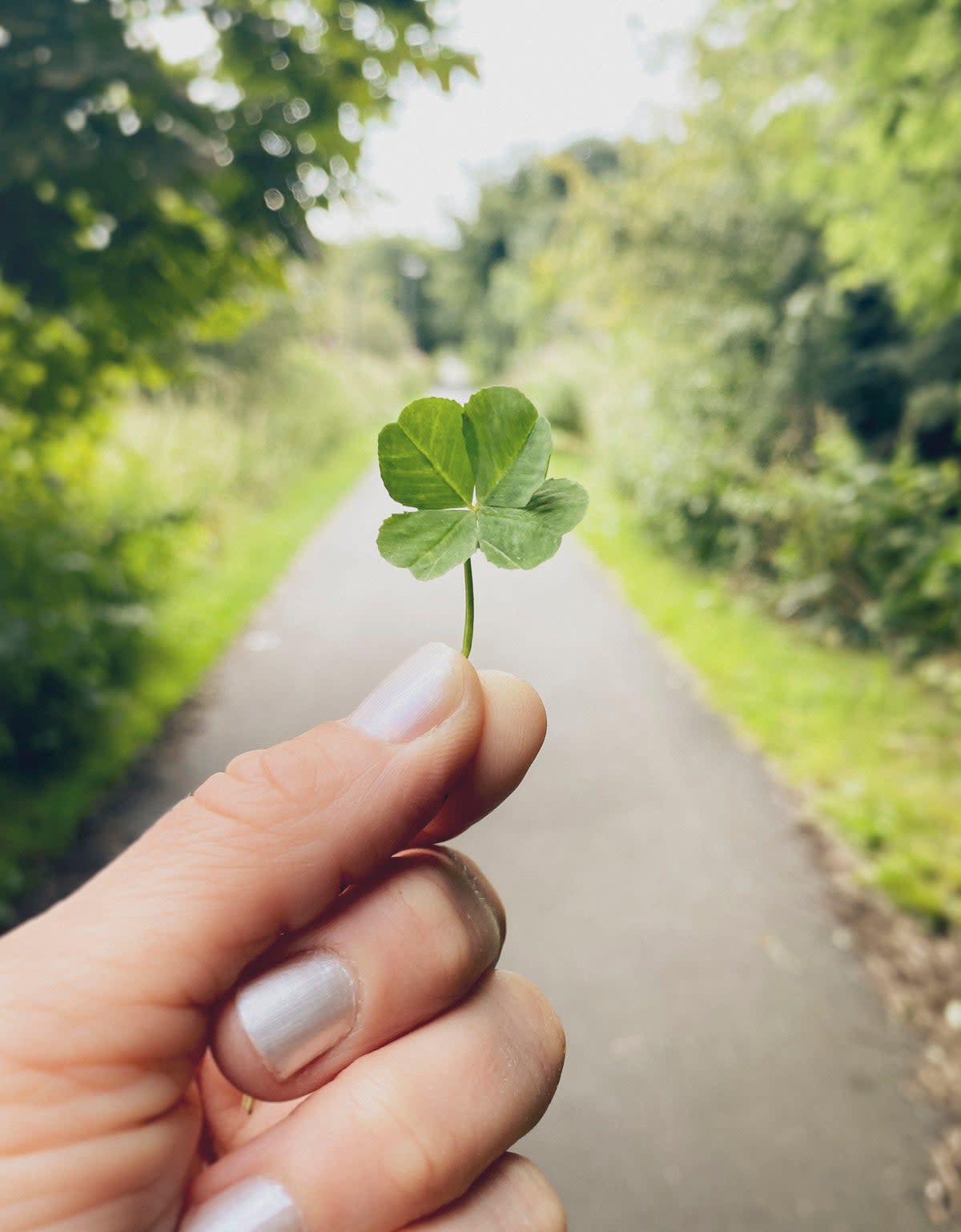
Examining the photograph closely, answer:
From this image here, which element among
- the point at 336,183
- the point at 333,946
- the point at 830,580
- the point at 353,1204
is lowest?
the point at 830,580

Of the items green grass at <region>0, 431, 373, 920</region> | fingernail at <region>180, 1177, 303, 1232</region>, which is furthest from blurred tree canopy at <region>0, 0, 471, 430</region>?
fingernail at <region>180, 1177, 303, 1232</region>

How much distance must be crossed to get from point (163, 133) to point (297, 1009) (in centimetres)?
266

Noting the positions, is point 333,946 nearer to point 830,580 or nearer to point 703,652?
point 830,580

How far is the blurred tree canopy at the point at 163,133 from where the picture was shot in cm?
228

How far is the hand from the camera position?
0.71 metres

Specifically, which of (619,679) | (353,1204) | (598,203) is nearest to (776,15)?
(598,203)

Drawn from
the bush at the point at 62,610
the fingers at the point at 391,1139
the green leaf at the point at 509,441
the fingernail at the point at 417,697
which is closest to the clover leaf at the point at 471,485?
the green leaf at the point at 509,441

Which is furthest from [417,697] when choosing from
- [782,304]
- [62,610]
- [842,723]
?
[782,304]

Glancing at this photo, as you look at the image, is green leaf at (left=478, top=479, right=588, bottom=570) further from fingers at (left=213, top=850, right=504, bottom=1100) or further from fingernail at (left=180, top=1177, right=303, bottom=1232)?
fingernail at (left=180, top=1177, right=303, bottom=1232)

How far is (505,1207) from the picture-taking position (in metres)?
0.81

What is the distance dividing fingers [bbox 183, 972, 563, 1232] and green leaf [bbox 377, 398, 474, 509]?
55cm

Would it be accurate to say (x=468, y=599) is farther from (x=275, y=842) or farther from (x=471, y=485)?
(x=275, y=842)

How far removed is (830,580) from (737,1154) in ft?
6.04

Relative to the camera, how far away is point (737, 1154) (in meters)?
2.40
